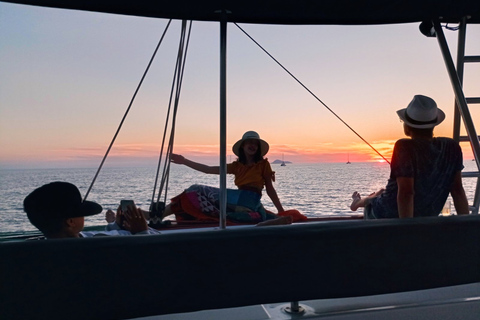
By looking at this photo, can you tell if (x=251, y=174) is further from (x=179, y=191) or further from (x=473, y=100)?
(x=179, y=191)

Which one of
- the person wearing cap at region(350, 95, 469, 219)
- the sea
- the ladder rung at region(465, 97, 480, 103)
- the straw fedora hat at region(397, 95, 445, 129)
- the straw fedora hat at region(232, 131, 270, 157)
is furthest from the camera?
the sea

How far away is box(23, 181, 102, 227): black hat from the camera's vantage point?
1344 millimetres

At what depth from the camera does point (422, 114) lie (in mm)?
1894

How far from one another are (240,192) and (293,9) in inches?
63.7

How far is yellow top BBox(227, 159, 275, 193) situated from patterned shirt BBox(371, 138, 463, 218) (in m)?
1.54

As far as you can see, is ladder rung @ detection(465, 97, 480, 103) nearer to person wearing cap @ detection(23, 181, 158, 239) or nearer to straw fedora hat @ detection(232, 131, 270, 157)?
straw fedora hat @ detection(232, 131, 270, 157)

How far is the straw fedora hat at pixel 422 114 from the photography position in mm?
1874

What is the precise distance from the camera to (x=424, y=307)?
1361 mm

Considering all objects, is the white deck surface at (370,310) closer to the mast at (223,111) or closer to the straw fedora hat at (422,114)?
the mast at (223,111)

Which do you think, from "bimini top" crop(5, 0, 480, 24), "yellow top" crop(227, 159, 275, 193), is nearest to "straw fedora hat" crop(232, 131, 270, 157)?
"yellow top" crop(227, 159, 275, 193)

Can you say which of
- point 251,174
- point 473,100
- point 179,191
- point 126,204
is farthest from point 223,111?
point 179,191

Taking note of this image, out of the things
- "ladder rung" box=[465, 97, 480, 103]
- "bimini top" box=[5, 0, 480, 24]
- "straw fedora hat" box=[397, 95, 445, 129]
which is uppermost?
"bimini top" box=[5, 0, 480, 24]

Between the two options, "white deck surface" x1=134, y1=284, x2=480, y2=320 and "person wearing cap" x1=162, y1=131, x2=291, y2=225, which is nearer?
"white deck surface" x1=134, y1=284, x2=480, y2=320

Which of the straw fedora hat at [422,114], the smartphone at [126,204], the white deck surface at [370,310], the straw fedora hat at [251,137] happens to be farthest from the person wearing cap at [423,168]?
the straw fedora hat at [251,137]
